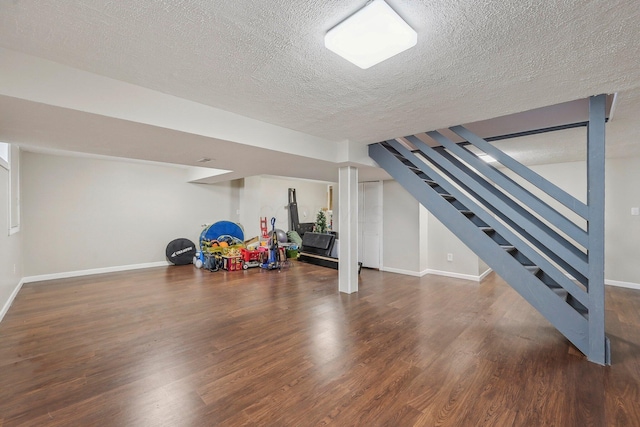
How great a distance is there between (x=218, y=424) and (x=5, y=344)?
2673 millimetres

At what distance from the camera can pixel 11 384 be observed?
2.12m

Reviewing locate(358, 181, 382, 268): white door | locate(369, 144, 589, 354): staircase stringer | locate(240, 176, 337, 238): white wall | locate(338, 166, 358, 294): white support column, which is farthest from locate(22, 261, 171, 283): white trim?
locate(369, 144, 589, 354): staircase stringer

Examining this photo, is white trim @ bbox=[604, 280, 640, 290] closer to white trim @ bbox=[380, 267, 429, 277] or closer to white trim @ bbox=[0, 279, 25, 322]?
white trim @ bbox=[380, 267, 429, 277]

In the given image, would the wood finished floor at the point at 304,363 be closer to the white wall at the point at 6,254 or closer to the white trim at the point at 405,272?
the white wall at the point at 6,254

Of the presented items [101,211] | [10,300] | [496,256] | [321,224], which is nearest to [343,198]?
[496,256]

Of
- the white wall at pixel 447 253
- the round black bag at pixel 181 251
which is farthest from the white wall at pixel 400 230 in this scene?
the round black bag at pixel 181 251

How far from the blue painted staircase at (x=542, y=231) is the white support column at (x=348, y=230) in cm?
87

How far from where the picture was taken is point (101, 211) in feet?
19.3

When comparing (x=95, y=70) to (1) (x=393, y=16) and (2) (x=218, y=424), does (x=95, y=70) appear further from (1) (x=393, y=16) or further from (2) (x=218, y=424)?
(2) (x=218, y=424)

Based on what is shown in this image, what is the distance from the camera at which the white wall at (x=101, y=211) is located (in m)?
5.16

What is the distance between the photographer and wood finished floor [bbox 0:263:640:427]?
1842 mm

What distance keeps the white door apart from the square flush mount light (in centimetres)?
479

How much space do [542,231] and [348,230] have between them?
2494 millimetres

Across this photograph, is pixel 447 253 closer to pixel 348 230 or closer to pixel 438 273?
pixel 438 273
